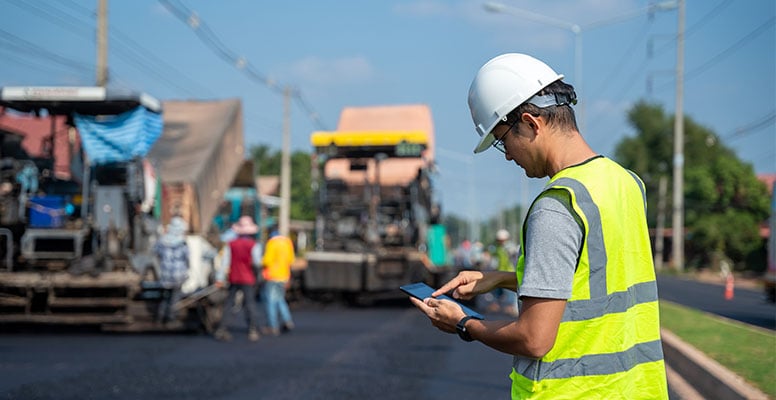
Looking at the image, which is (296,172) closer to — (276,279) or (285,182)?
(285,182)

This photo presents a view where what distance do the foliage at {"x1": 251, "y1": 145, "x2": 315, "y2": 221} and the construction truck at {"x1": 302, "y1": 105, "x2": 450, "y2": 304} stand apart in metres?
36.0

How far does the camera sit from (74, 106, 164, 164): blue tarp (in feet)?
41.4

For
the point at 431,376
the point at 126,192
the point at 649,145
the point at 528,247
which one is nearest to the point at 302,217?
the point at 649,145

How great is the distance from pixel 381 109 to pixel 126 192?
30.2ft

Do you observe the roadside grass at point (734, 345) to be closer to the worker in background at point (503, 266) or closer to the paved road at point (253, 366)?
the paved road at point (253, 366)

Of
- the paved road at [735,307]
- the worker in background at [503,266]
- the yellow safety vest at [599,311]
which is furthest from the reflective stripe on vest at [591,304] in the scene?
the paved road at [735,307]

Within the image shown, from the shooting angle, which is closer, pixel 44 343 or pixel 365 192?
pixel 44 343

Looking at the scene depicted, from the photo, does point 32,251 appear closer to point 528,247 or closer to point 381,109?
point 381,109

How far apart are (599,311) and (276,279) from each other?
11052mm

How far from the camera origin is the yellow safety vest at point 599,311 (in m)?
2.24

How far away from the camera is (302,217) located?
59.0 m

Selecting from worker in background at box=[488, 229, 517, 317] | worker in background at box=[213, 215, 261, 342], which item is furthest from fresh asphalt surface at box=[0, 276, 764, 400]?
worker in background at box=[488, 229, 517, 317]

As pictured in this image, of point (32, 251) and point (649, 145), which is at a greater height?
point (649, 145)

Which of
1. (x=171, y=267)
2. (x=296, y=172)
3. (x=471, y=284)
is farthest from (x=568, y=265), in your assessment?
(x=296, y=172)
